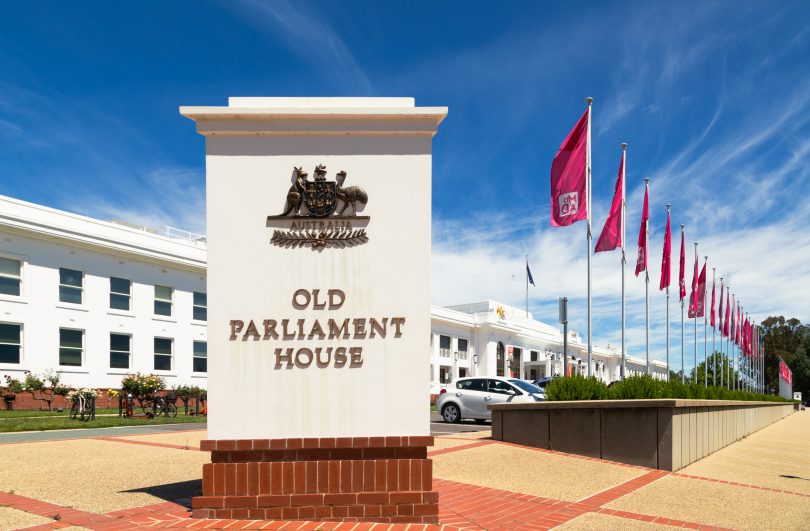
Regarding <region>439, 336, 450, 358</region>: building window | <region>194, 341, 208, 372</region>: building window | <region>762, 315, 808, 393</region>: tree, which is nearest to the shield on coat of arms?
<region>194, 341, 208, 372</region>: building window

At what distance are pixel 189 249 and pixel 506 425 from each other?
2607 cm

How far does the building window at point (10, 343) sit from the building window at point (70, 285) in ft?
7.59

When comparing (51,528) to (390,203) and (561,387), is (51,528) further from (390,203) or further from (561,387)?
(561,387)

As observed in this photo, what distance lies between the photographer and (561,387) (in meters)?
13.5

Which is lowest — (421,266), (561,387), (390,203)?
(561,387)

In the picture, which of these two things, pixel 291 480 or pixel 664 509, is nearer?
pixel 291 480

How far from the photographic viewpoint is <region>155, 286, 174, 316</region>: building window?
33.1 metres

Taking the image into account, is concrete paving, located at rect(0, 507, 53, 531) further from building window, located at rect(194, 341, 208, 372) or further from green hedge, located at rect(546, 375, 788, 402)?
building window, located at rect(194, 341, 208, 372)

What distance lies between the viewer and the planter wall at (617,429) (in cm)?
1086

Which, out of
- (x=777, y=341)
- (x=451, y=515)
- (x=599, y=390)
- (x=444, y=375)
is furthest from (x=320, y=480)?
(x=777, y=341)

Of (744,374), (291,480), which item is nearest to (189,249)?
(291,480)

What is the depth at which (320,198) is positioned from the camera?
21.6 ft

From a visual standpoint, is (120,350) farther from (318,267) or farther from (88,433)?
(318,267)

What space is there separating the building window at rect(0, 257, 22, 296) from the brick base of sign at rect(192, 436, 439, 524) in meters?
24.5
